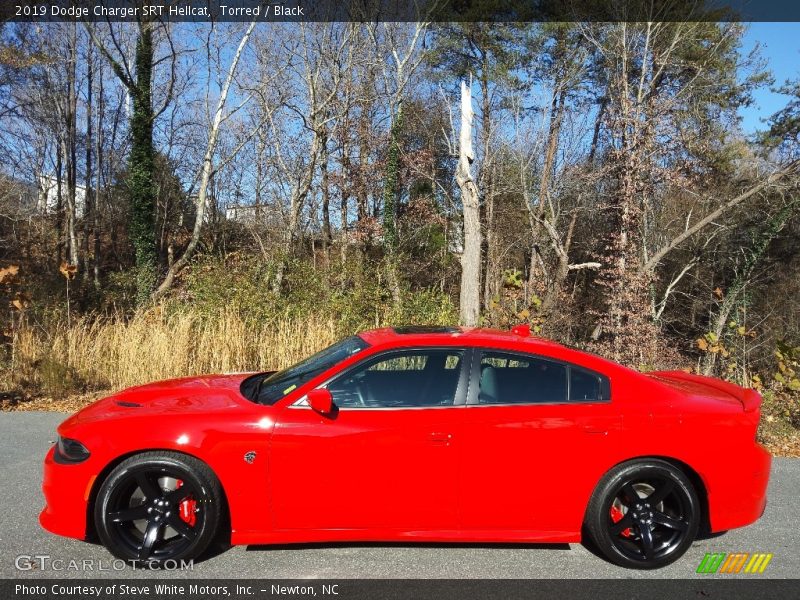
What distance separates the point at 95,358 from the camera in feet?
29.8

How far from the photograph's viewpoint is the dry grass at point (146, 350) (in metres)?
8.74

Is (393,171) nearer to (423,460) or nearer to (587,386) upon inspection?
(587,386)

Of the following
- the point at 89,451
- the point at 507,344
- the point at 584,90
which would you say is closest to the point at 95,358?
the point at 89,451

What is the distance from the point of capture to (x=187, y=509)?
3.49 metres

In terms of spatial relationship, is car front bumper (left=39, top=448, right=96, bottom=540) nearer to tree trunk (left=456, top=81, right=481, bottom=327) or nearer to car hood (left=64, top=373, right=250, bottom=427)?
car hood (left=64, top=373, right=250, bottom=427)

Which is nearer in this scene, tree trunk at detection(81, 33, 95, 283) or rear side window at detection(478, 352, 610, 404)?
rear side window at detection(478, 352, 610, 404)

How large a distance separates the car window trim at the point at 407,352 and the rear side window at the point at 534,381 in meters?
0.10

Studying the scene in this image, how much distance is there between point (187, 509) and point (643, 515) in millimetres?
2736

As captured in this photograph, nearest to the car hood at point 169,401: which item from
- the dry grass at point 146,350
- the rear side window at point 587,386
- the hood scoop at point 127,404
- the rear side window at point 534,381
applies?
the hood scoop at point 127,404

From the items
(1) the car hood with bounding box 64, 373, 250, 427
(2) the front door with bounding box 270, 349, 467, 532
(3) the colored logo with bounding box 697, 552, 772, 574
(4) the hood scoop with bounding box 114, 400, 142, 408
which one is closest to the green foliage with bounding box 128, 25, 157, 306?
(1) the car hood with bounding box 64, 373, 250, 427

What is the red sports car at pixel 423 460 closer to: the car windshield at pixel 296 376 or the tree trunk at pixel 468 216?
the car windshield at pixel 296 376

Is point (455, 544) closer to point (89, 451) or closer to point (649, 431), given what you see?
point (649, 431)

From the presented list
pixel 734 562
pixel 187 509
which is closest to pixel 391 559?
pixel 187 509

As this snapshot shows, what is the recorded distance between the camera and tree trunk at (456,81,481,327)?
38.6ft
